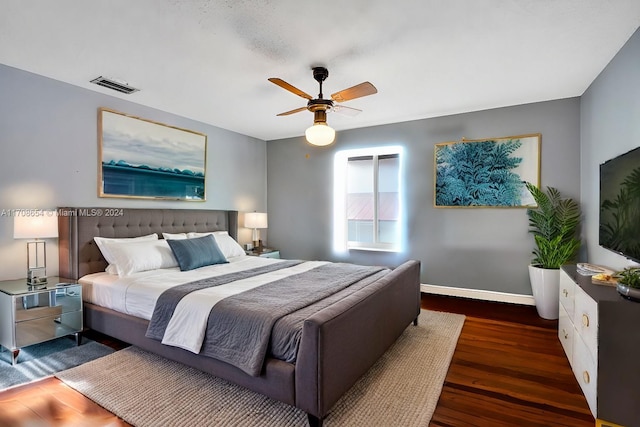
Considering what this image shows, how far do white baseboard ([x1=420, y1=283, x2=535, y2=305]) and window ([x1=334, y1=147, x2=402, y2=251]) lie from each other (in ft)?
2.54

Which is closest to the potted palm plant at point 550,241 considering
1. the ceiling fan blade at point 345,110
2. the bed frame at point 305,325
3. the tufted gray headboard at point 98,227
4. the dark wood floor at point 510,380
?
the dark wood floor at point 510,380

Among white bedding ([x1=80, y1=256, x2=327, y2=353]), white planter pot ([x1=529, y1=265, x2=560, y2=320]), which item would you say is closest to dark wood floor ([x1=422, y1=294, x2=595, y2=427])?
white planter pot ([x1=529, y1=265, x2=560, y2=320])

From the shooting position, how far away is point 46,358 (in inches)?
105

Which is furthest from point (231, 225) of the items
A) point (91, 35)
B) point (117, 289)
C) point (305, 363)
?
point (305, 363)

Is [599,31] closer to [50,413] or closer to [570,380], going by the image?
[570,380]

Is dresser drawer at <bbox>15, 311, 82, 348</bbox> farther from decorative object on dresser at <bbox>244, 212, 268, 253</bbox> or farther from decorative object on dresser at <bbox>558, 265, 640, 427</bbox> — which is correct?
decorative object on dresser at <bbox>558, 265, 640, 427</bbox>

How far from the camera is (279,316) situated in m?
2.01

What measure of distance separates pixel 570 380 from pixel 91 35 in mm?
4378

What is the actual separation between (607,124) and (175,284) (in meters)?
4.15

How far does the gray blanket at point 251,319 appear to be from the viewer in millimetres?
1952

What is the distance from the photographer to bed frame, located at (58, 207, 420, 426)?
176cm

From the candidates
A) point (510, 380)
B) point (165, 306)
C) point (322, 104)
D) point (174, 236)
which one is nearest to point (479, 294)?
point (510, 380)

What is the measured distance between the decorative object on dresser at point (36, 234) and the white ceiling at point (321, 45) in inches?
53.8

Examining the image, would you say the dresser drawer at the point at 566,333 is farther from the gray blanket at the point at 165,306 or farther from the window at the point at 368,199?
the gray blanket at the point at 165,306
